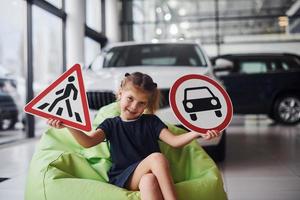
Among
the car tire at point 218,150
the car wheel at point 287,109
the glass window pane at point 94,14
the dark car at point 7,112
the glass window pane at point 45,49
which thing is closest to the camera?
the car tire at point 218,150

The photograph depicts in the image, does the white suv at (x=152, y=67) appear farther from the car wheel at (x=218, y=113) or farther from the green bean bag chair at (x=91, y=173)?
the car wheel at (x=218, y=113)

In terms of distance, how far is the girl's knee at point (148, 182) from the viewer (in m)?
1.90

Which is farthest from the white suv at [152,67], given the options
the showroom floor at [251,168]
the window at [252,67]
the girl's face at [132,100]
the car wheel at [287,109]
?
the car wheel at [287,109]

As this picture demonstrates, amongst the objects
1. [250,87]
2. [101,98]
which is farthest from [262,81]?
[101,98]

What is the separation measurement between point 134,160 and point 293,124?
629 cm

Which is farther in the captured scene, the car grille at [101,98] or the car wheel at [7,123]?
the car wheel at [7,123]

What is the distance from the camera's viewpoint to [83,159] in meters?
2.47

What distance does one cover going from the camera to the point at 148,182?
6.27 ft

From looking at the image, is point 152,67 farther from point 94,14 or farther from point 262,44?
point 262,44

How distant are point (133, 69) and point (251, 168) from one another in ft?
4.51

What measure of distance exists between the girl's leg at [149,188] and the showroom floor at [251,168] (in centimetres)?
86

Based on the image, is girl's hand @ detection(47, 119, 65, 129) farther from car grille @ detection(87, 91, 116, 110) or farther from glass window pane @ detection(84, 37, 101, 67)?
glass window pane @ detection(84, 37, 101, 67)

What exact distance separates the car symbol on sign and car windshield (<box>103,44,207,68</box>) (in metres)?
2.30

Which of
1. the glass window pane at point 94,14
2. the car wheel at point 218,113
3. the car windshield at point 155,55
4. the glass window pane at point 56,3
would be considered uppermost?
the glass window pane at point 94,14
